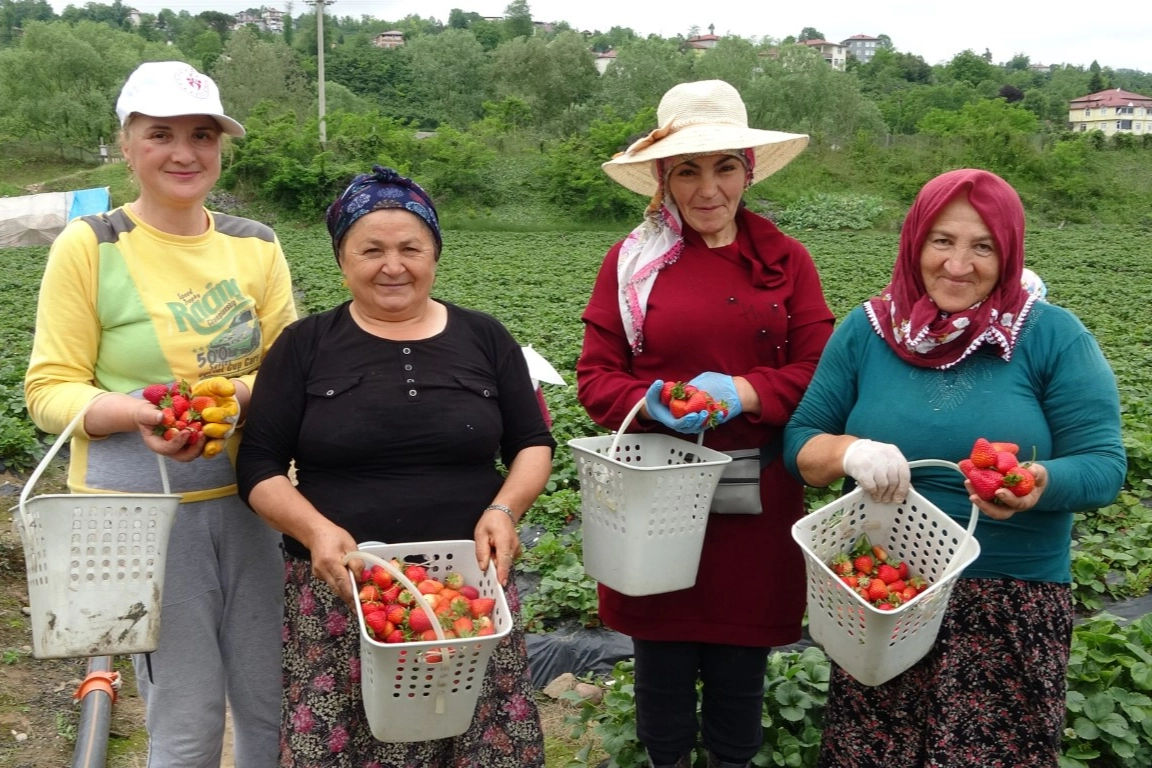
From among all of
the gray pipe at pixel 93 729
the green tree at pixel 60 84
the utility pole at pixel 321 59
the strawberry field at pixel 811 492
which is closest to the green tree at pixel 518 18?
the green tree at pixel 60 84

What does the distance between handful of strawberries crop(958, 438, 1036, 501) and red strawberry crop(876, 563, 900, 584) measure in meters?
0.32

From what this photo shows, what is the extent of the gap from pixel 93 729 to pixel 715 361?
2.34m

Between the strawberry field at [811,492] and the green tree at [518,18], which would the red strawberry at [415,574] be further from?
the green tree at [518,18]

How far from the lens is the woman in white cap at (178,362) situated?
7.48ft

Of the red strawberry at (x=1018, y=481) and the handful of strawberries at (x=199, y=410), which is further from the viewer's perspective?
the handful of strawberries at (x=199, y=410)

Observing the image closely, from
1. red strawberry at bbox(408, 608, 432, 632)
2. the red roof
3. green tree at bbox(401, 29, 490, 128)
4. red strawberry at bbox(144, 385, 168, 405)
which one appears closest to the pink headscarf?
red strawberry at bbox(408, 608, 432, 632)

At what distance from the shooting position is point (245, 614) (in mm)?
2516

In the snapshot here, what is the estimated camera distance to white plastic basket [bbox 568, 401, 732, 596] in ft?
7.79

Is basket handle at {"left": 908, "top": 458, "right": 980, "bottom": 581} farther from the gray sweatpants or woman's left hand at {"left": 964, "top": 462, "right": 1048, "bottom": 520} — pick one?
the gray sweatpants

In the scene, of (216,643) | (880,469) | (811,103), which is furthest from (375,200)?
(811,103)

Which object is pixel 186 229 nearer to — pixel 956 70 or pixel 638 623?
pixel 638 623

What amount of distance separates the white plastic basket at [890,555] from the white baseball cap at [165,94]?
165 cm

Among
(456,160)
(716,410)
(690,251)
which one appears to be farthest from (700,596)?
(456,160)

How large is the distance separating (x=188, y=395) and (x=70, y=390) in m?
0.30
